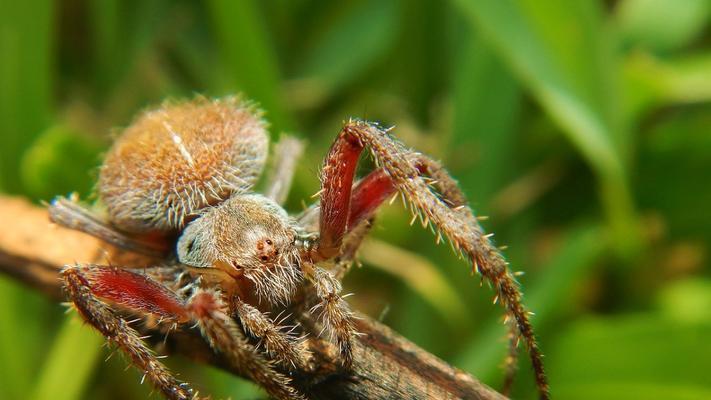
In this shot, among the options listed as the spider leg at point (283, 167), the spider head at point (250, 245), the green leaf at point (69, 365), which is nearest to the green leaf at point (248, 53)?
the spider leg at point (283, 167)

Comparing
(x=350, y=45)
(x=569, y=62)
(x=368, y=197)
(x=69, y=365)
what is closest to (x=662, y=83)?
(x=569, y=62)

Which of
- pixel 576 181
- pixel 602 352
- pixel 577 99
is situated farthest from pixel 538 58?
pixel 602 352

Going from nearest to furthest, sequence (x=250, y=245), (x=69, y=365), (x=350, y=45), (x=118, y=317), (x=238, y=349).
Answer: (x=238, y=349), (x=118, y=317), (x=250, y=245), (x=69, y=365), (x=350, y=45)

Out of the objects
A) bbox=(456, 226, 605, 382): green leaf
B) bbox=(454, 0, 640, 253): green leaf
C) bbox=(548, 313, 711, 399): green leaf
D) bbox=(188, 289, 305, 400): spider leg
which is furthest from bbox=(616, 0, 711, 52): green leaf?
bbox=(188, 289, 305, 400): spider leg

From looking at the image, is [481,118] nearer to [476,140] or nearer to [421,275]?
[476,140]

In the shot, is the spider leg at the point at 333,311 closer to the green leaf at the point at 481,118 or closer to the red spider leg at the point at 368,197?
the red spider leg at the point at 368,197

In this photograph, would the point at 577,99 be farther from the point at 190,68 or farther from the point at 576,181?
the point at 190,68
